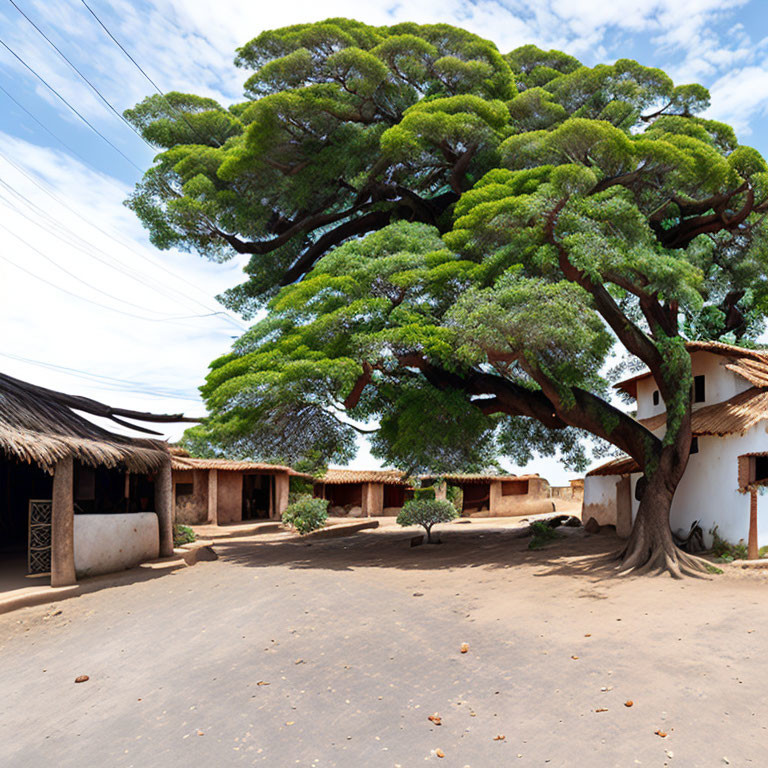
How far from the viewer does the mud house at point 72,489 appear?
10297mm

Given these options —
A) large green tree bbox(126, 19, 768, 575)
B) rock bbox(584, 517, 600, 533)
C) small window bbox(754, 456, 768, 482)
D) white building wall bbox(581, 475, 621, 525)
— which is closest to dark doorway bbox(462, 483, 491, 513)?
large green tree bbox(126, 19, 768, 575)

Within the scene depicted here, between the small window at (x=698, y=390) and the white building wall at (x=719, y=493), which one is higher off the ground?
the small window at (x=698, y=390)

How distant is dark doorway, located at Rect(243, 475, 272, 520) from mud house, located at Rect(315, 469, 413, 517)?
4701 mm

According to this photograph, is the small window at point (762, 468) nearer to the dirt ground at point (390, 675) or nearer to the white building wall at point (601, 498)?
the dirt ground at point (390, 675)

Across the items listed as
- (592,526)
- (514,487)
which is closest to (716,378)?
(592,526)

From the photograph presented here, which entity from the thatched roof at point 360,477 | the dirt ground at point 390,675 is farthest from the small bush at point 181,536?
the thatched roof at point 360,477

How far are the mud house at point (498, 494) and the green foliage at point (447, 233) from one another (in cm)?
1415

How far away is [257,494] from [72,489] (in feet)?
65.1

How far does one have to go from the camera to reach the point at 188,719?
5.16 meters

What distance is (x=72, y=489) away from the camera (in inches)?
421

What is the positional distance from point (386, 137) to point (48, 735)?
1346cm

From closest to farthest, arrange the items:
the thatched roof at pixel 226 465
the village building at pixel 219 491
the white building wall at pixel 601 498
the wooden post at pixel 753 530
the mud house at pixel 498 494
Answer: the wooden post at pixel 753 530
the white building wall at pixel 601 498
the thatched roof at pixel 226 465
the village building at pixel 219 491
the mud house at pixel 498 494

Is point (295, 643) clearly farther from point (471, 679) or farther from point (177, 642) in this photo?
point (471, 679)

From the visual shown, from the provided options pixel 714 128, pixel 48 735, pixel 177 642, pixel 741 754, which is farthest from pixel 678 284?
pixel 48 735
